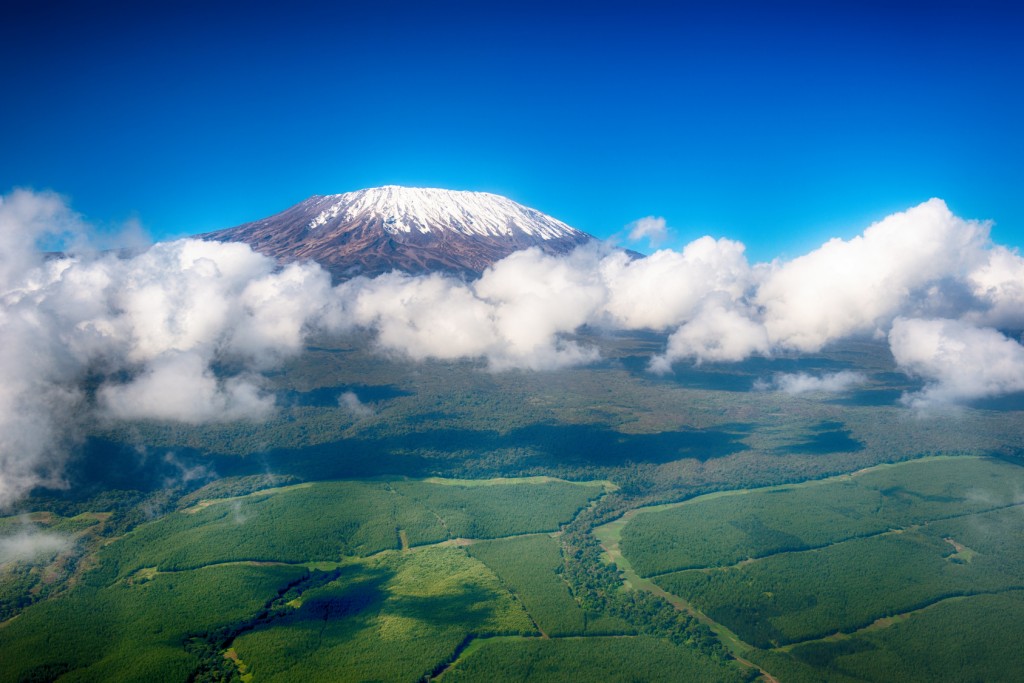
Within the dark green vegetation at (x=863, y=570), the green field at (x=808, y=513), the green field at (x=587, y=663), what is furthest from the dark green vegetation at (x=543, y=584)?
the green field at (x=808, y=513)

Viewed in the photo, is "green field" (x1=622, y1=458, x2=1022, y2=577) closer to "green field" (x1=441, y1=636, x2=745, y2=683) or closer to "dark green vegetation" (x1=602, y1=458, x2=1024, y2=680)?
"dark green vegetation" (x1=602, y1=458, x2=1024, y2=680)

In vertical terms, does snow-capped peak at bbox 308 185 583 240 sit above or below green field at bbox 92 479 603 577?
above

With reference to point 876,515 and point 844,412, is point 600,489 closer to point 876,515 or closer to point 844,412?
point 876,515

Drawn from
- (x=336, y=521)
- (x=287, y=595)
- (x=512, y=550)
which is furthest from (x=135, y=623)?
(x=512, y=550)

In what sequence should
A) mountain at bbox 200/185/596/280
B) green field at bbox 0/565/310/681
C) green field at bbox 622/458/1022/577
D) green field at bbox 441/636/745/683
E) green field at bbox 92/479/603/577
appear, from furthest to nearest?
mountain at bbox 200/185/596/280 → green field at bbox 622/458/1022/577 → green field at bbox 92/479/603/577 → green field at bbox 441/636/745/683 → green field at bbox 0/565/310/681

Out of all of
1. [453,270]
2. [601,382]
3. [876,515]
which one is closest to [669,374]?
[601,382]

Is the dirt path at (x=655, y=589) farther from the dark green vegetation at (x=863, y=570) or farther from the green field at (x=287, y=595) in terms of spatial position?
the green field at (x=287, y=595)

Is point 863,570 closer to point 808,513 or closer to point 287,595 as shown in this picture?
point 808,513

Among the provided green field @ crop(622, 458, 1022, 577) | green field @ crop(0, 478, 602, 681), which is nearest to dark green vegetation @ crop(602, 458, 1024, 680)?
green field @ crop(622, 458, 1022, 577)
